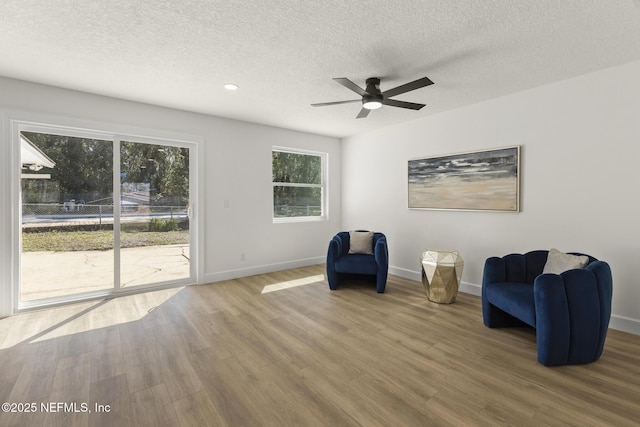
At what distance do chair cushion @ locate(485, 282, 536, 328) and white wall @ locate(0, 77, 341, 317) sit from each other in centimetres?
335

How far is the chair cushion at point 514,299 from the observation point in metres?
2.41

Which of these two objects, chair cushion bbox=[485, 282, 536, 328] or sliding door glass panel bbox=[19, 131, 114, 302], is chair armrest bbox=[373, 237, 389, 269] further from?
sliding door glass panel bbox=[19, 131, 114, 302]

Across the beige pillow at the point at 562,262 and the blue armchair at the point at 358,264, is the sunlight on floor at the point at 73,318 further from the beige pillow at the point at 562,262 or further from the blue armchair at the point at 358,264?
the beige pillow at the point at 562,262

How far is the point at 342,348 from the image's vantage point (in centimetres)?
247

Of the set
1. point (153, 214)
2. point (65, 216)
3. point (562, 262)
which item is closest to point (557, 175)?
point (562, 262)

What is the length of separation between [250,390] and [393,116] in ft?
12.8

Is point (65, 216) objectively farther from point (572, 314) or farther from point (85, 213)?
point (572, 314)

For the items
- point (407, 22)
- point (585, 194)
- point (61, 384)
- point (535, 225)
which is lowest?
point (61, 384)

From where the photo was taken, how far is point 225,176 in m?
4.55

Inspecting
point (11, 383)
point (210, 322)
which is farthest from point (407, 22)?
point (11, 383)

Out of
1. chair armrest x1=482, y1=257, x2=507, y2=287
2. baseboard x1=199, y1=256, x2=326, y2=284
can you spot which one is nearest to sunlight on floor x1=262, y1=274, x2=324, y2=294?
baseboard x1=199, y1=256, x2=326, y2=284

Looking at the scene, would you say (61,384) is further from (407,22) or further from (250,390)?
(407,22)

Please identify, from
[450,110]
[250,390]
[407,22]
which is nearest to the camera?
[250,390]

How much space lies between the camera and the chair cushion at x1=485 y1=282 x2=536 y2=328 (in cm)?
241
